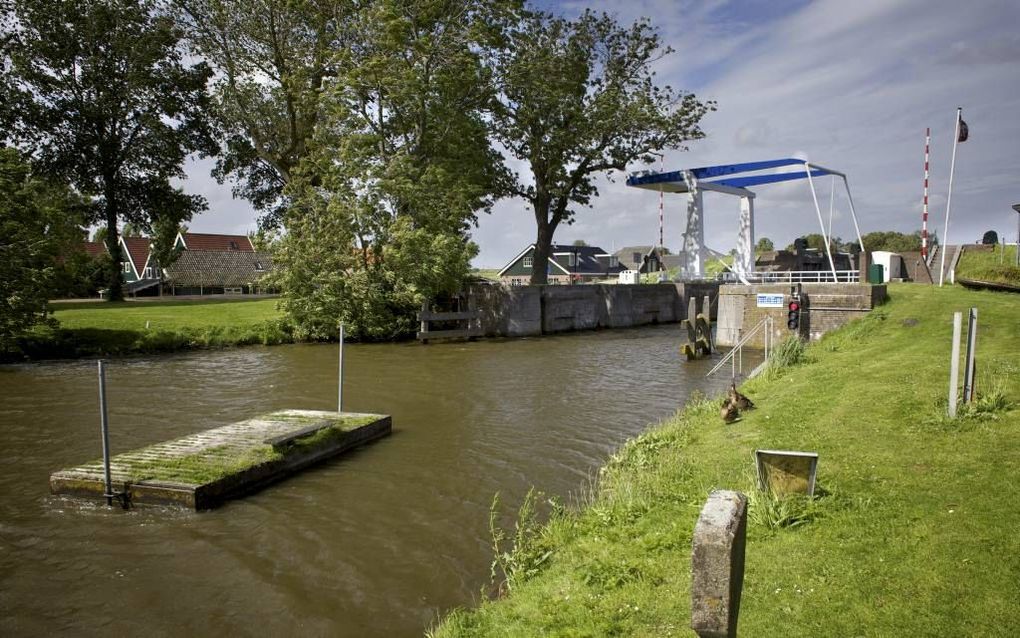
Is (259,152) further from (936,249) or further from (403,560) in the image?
(936,249)

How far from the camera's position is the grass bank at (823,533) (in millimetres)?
4074

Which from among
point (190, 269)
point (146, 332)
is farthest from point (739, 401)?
point (190, 269)

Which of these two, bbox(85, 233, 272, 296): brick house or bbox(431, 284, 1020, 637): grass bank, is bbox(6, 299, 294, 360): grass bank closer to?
bbox(431, 284, 1020, 637): grass bank

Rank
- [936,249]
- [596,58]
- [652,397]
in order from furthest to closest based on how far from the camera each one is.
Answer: [936,249] → [596,58] → [652,397]

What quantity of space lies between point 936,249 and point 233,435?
4219 centimetres

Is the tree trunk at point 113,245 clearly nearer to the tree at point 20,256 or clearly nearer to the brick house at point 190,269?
the brick house at point 190,269

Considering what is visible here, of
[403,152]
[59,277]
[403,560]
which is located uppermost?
[403,152]

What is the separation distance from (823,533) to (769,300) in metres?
20.0

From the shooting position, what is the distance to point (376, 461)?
10172 millimetres

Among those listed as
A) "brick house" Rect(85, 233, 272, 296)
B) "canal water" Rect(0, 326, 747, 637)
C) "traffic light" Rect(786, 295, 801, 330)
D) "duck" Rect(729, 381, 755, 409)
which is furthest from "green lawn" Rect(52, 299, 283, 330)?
"brick house" Rect(85, 233, 272, 296)

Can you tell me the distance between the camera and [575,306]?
34.8 m

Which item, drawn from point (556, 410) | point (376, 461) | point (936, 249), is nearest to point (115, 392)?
point (376, 461)

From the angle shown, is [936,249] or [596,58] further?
[936,249]

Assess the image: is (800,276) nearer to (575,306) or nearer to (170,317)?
(575,306)
